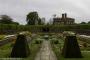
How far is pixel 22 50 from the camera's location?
15.8 metres

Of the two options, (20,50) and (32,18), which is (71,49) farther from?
(32,18)

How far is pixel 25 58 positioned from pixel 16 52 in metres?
0.89

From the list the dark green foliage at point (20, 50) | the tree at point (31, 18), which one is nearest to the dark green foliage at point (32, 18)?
the tree at point (31, 18)

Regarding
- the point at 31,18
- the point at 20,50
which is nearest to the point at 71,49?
the point at 20,50

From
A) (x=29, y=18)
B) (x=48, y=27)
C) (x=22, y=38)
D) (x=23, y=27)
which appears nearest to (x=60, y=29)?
(x=48, y=27)

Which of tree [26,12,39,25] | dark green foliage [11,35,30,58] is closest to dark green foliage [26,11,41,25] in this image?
tree [26,12,39,25]

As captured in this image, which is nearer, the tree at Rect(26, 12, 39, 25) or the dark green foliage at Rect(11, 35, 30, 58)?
the dark green foliage at Rect(11, 35, 30, 58)

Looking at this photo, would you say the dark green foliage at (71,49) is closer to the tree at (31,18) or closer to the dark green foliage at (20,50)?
the dark green foliage at (20,50)

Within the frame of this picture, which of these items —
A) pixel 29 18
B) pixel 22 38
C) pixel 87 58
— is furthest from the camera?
pixel 29 18

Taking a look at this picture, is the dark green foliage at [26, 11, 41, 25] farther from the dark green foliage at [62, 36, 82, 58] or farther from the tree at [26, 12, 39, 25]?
the dark green foliage at [62, 36, 82, 58]

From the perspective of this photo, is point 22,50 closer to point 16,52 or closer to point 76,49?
point 16,52

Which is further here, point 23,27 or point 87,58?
point 23,27

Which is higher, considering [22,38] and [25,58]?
[22,38]

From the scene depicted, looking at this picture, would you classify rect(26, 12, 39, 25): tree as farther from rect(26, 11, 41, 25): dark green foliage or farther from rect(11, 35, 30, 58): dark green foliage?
rect(11, 35, 30, 58): dark green foliage
